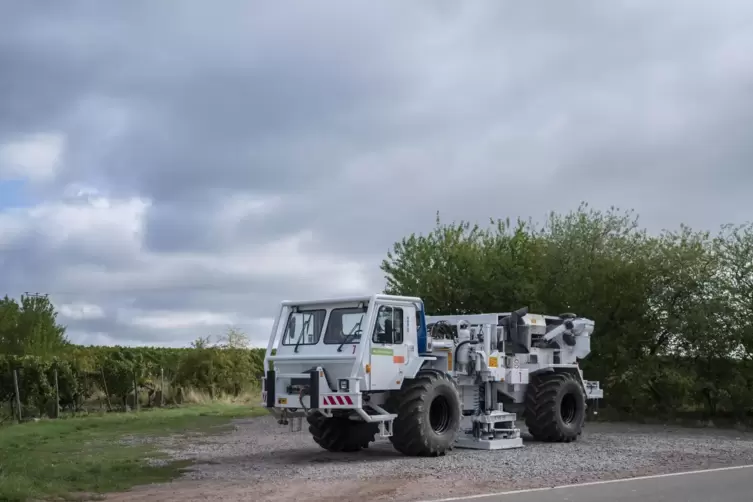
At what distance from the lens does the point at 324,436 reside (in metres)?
18.2

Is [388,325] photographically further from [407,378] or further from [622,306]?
[622,306]

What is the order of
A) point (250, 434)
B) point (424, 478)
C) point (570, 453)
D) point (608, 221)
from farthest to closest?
point (608, 221) < point (250, 434) < point (570, 453) < point (424, 478)

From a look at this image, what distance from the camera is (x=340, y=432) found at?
18.2m

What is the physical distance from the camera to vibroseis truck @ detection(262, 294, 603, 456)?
1667 centimetres

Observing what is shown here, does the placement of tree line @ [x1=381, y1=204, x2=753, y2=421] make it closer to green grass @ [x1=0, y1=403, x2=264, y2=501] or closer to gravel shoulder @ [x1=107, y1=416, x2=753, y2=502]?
gravel shoulder @ [x1=107, y1=416, x2=753, y2=502]

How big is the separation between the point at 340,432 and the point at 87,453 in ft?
16.2

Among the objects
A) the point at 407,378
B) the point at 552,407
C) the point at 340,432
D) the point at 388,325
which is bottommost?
the point at 340,432

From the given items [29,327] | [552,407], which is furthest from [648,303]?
[29,327]

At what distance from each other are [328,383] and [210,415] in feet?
45.7

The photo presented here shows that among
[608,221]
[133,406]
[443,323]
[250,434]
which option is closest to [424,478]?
[443,323]

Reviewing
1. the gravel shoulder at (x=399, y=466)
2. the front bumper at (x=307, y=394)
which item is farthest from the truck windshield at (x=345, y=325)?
the gravel shoulder at (x=399, y=466)

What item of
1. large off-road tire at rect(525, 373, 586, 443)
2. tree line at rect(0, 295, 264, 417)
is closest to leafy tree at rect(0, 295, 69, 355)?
tree line at rect(0, 295, 264, 417)

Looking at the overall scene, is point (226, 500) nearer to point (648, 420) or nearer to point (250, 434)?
point (250, 434)

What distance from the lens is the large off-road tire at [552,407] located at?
2006cm
